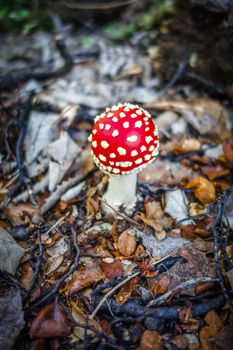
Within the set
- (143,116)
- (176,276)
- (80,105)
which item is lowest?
(176,276)

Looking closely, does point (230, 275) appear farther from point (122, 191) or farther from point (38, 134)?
point (38, 134)

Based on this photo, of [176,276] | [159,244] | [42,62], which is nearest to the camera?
[176,276]

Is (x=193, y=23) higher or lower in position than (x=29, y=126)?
higher

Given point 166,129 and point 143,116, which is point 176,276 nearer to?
point 143,116

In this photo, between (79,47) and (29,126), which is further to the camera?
(79,47)

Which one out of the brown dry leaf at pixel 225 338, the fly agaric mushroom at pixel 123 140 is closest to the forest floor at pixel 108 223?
the brown dry leaf at pixel 225 338

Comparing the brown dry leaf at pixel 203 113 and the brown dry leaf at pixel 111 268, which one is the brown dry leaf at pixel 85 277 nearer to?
the brown dry leaf at pixel 111 268


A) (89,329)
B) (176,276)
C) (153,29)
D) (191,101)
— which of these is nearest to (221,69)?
(191,101)
